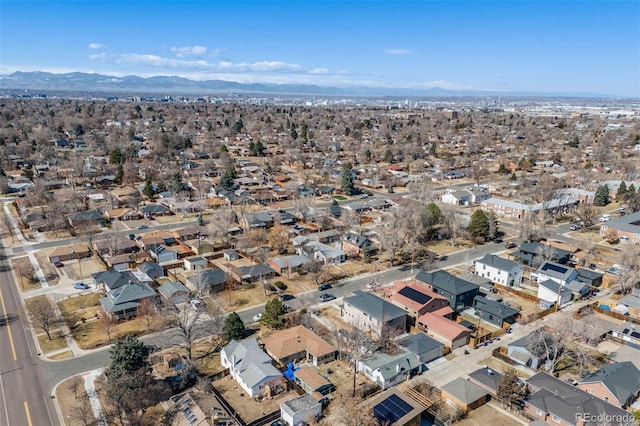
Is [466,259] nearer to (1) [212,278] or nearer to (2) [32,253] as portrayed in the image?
(1) [212,278]

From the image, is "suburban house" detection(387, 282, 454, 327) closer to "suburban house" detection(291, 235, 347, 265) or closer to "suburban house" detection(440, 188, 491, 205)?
"suburban house" detection(291, 235, 347, 265)

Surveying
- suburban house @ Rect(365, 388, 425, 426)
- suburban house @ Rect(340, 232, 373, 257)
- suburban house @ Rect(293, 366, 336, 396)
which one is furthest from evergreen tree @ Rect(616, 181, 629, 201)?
suburban house @ Rect(293, 366, 336, 396)

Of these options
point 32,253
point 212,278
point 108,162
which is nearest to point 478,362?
point 212,278

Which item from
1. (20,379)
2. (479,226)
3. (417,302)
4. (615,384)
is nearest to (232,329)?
(20,379)

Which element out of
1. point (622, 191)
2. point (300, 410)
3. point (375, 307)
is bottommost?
point (300, 410)

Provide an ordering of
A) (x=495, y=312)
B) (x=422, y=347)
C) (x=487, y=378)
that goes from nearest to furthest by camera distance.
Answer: (x=487, y=378) < (x=422, y=347) < (x=495, y=312)

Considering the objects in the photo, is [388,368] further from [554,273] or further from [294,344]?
[554,273]
